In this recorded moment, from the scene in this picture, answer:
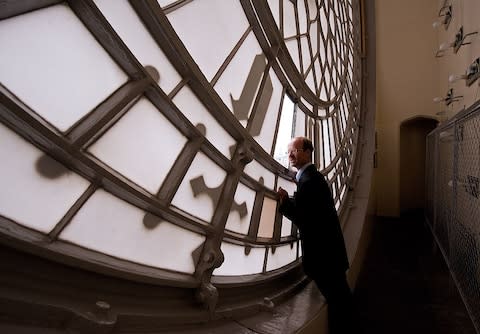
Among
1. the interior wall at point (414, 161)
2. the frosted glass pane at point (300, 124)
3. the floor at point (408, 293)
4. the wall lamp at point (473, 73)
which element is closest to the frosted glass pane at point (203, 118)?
the frosted glass pane at point (300, 124)

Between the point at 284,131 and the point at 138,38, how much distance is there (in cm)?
102

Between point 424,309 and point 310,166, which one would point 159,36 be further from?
point 424,309

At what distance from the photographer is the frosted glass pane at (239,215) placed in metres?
1.19

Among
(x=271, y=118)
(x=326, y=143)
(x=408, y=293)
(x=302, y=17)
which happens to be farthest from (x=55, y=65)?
(x=408, y=293)

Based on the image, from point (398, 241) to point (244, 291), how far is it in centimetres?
428

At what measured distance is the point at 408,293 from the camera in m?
2.92

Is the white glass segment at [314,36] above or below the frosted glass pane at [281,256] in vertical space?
above

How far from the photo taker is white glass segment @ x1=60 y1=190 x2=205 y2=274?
2.26 feet

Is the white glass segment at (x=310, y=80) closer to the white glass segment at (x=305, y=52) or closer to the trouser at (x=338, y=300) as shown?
the white glass segment at (x=305, y=52)

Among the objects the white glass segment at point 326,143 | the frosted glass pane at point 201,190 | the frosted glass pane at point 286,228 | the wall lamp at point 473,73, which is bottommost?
the frosted glass pane at point 286,228

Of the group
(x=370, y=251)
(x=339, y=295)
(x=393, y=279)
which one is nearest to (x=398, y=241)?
(x=370, y=251)

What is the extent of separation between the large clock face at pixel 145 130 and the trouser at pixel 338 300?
0.91ft

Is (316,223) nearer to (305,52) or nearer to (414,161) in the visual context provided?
(305,52)

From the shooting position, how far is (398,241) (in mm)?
4875
